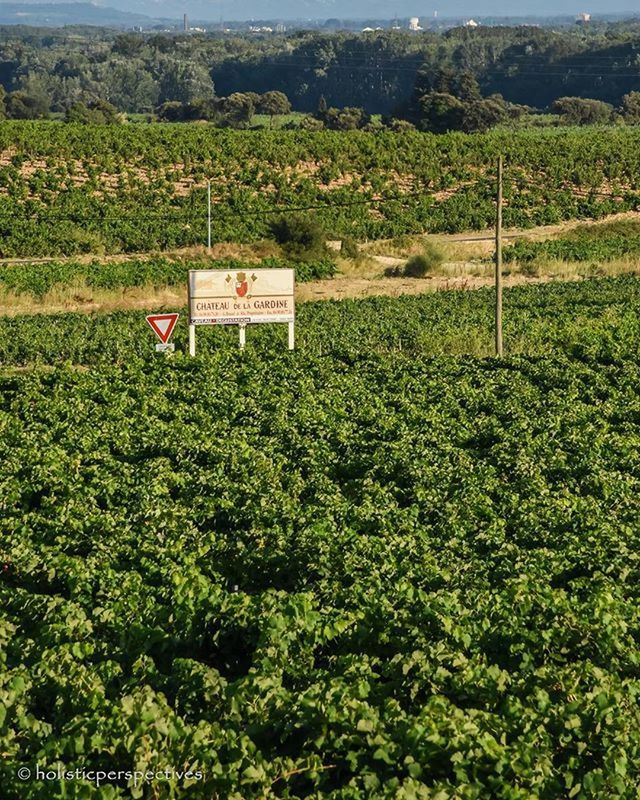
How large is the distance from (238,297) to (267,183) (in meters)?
39.8

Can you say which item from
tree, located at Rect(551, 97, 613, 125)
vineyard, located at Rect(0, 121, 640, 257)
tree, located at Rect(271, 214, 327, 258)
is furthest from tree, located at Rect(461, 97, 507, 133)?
tree, located at Rect(271, 214, 327, 258)

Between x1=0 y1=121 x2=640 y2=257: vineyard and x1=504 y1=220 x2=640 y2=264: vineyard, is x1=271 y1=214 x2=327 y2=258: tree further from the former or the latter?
x1=504 y1=220 x2=640 y2=264: vineyard

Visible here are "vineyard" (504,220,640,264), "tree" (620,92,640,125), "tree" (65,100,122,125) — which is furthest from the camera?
"tree" (620,92,640,125)

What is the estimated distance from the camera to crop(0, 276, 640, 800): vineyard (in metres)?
9.70

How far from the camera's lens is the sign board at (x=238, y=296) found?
27516 millimetres

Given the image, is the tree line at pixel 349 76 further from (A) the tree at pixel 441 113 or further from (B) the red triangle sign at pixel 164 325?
(B) the red triangle sign at pixel 164 325

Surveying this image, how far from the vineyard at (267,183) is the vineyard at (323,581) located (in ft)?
102

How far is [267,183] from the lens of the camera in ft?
218

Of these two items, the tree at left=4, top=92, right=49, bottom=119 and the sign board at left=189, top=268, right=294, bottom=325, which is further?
the tree at left=4, top=92, right=49, bottom=119

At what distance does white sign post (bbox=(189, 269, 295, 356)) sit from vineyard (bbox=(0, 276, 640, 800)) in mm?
2304

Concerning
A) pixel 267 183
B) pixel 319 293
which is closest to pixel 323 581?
pixel 319 293

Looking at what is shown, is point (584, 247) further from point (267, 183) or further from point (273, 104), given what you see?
point (273, 104)

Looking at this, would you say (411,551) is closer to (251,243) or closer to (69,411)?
(69,411)

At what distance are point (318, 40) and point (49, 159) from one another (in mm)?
139335
